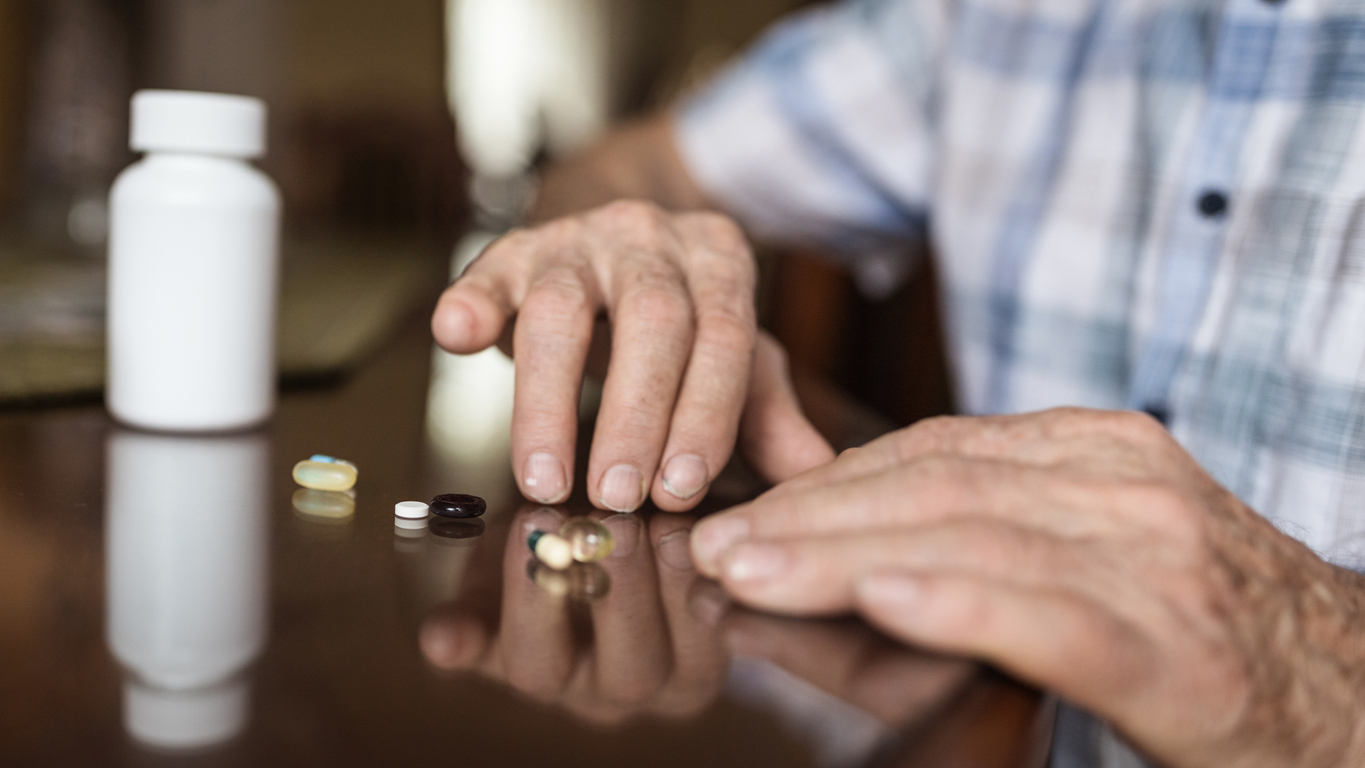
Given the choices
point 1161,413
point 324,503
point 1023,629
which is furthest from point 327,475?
point 1161,413

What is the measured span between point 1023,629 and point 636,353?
275 millimetres

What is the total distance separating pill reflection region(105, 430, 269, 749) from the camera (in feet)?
0.96

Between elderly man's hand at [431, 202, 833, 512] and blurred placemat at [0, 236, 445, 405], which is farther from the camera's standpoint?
blurred placemat at [0, 236, 445, 405]

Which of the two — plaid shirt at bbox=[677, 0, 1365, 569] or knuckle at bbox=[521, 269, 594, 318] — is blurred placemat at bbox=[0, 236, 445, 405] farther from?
plaid shirt at bbox=[677, 0, 1365, 569]

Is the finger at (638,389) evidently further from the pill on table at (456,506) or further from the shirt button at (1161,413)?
the shirt button at (1161,413)

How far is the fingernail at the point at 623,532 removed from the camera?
0.46 m

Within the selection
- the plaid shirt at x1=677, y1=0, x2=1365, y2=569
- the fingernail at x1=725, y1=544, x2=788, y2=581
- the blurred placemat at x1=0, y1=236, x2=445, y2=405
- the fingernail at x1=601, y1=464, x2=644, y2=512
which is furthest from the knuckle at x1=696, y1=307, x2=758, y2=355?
the plaid shirt at x1=677, y1=0, x2=1365, y2=569

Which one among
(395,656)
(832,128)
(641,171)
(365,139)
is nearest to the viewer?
(395,656)

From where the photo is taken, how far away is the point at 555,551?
→ 430 mm

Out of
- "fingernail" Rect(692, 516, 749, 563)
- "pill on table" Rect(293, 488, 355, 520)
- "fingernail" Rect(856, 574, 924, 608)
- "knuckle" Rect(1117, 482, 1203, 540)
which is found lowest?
"pill on table" Rect(293, 488, 355, 520)

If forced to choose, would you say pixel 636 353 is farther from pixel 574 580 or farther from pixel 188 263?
pixel 188 263

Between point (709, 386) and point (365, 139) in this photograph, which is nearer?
point (709, 386)

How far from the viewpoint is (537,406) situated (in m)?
0.54

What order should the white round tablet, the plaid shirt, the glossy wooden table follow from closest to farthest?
the glossy wooden table, the white round tablet, the plaid shirt
